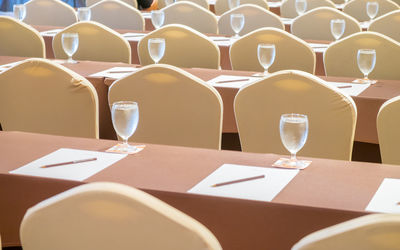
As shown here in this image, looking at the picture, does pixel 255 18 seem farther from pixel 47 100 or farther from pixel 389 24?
pixel 47 100

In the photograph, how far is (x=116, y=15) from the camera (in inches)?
307

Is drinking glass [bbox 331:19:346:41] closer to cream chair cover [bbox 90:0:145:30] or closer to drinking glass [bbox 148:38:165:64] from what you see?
drinking glass [bbox 148:38:165:64]

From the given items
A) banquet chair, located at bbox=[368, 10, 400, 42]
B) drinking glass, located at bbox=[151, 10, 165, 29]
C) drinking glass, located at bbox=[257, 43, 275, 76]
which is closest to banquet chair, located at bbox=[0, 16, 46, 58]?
drinking glass, located at bbox=[151, 10, 165, 29]

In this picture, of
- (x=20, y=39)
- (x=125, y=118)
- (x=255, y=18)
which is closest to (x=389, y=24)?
(x=255, y=18)

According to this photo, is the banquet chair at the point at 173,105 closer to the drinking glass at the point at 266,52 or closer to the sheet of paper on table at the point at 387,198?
the drinking glass at the point at 266,52

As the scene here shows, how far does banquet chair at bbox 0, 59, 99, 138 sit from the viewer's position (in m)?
3.90

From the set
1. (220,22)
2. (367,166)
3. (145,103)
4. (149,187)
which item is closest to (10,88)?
(145,103)

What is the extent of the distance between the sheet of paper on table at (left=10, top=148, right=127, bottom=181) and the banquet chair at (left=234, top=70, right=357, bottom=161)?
946 mm

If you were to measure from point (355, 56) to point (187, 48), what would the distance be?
1.13 m

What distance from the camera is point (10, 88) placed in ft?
13.1

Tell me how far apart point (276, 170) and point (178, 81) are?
1113 millimetres

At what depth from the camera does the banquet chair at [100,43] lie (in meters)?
5.78

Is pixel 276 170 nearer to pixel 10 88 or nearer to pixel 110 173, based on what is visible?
pixel 110 173

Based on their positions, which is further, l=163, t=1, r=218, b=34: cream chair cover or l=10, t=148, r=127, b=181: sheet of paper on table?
l=163, t=1, r=218, b=34: cream chair cover
